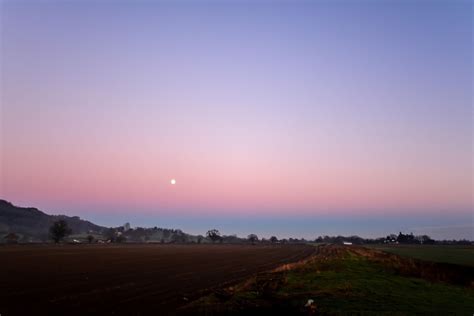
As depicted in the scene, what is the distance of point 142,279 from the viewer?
1647 inches

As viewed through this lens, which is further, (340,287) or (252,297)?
(340,287)

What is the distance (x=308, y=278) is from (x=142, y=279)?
1251 centimetres

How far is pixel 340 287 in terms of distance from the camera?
31.5 metres

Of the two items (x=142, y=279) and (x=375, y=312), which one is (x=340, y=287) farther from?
(x=142, y=279)

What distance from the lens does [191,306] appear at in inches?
1006

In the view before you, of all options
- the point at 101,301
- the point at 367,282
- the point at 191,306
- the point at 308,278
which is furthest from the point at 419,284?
the point at 101,301

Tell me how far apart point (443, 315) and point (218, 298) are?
1065 cm

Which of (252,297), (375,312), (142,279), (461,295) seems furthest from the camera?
(142,279)

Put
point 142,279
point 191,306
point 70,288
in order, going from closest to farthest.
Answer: point 191,306, point 70,288, point 142,279

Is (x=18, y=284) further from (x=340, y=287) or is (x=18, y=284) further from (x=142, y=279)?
(x=340, y=287)

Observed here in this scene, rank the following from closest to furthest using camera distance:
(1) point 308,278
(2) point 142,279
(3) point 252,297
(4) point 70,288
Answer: (3) point 252,297 < (4) point 70,288 < (1) point 308,278 < (2) point 142,279

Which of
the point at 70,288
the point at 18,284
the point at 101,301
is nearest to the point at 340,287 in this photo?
the point at 101,301

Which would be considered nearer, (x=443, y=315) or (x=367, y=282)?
(x=443, y=315)

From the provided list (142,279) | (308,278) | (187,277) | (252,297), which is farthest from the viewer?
(187,277)
